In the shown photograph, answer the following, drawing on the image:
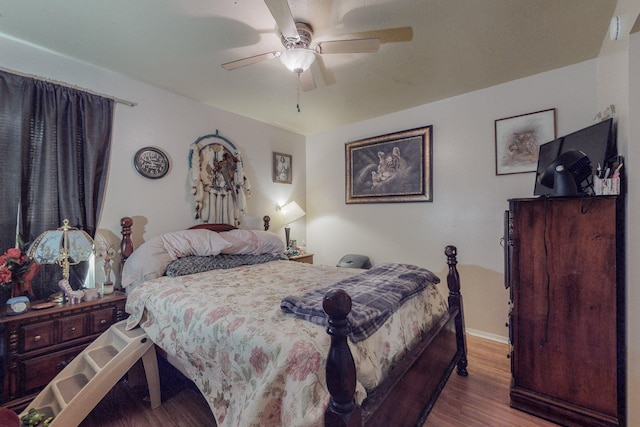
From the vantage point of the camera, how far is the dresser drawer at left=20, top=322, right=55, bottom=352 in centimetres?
171

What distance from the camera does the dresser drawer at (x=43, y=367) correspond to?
1718mm

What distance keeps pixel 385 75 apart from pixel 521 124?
1405 millimetres

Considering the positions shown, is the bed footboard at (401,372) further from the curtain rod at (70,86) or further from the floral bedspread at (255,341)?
the curtain rod at (70,86)

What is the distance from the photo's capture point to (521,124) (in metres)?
2.61

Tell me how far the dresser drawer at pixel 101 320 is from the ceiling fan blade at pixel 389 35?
8.88ft

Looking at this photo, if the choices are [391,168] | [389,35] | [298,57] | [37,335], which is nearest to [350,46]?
[298,57]

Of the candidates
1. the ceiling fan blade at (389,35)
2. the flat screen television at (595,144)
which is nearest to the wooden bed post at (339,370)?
the flat screen television at (595,144)

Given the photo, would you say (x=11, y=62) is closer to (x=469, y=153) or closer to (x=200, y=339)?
(x=200, y=339)

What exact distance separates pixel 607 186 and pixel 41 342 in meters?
3.64

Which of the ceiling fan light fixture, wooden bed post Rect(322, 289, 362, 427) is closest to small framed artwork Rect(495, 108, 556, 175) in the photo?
the ceiling fan light fixture

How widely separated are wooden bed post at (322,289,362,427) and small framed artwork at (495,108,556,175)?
2.61 metres

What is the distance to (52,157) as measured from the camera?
2.12m

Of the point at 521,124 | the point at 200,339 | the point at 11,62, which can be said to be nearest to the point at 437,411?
the point at 200,339

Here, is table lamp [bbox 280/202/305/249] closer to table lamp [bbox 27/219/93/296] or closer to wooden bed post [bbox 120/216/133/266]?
wooden bed post [bbox 120/216/133/266]
